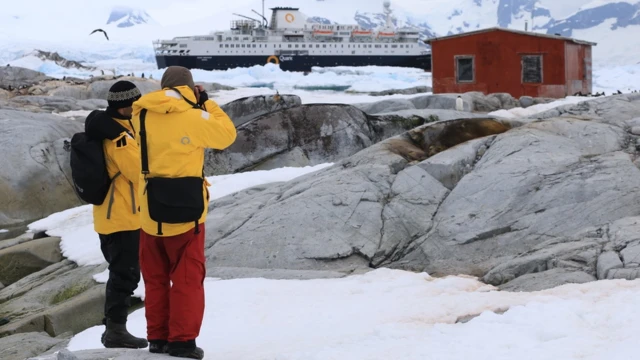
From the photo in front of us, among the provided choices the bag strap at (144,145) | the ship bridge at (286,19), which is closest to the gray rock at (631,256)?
the bag strap at (144,145)

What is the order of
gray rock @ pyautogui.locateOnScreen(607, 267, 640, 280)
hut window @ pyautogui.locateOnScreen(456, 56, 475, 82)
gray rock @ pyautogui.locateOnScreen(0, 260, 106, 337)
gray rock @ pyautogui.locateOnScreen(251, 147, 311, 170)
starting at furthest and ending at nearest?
1. hut window @ pyautogui.locateOnScreen(456, 56, 475, 82)
2. gray rock @ pyautogui.locateOnScreen(251, 147, 311, 170)
3. gray rock @ pyautogui.locateOnScreen(0, 260, 106, 337)
4. gray rock @ pyautogui.locateOnScreen(607, 267, 640, 280)

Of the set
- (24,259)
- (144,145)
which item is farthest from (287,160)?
(144,145)

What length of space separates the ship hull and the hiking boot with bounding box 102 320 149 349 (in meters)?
65.5

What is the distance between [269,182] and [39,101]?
1995 cm

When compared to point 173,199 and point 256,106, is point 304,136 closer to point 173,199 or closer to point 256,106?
point 256,106

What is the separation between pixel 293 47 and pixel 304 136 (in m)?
58.1

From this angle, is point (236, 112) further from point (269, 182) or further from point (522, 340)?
point (522, 340)

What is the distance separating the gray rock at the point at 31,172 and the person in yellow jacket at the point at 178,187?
32.6ft

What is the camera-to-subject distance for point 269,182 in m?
Result: 10.4

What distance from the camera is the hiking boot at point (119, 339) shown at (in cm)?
491

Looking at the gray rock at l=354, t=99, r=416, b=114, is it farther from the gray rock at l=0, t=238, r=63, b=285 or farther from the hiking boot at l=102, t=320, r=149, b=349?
the hiking boot at l=102, t=320, r=149, b=349

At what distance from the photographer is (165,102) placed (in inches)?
163

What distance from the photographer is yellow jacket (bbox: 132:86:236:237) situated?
164 inches

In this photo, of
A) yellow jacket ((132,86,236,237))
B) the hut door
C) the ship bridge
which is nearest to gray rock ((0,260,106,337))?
yellow jacket ((132,86,236,237))
